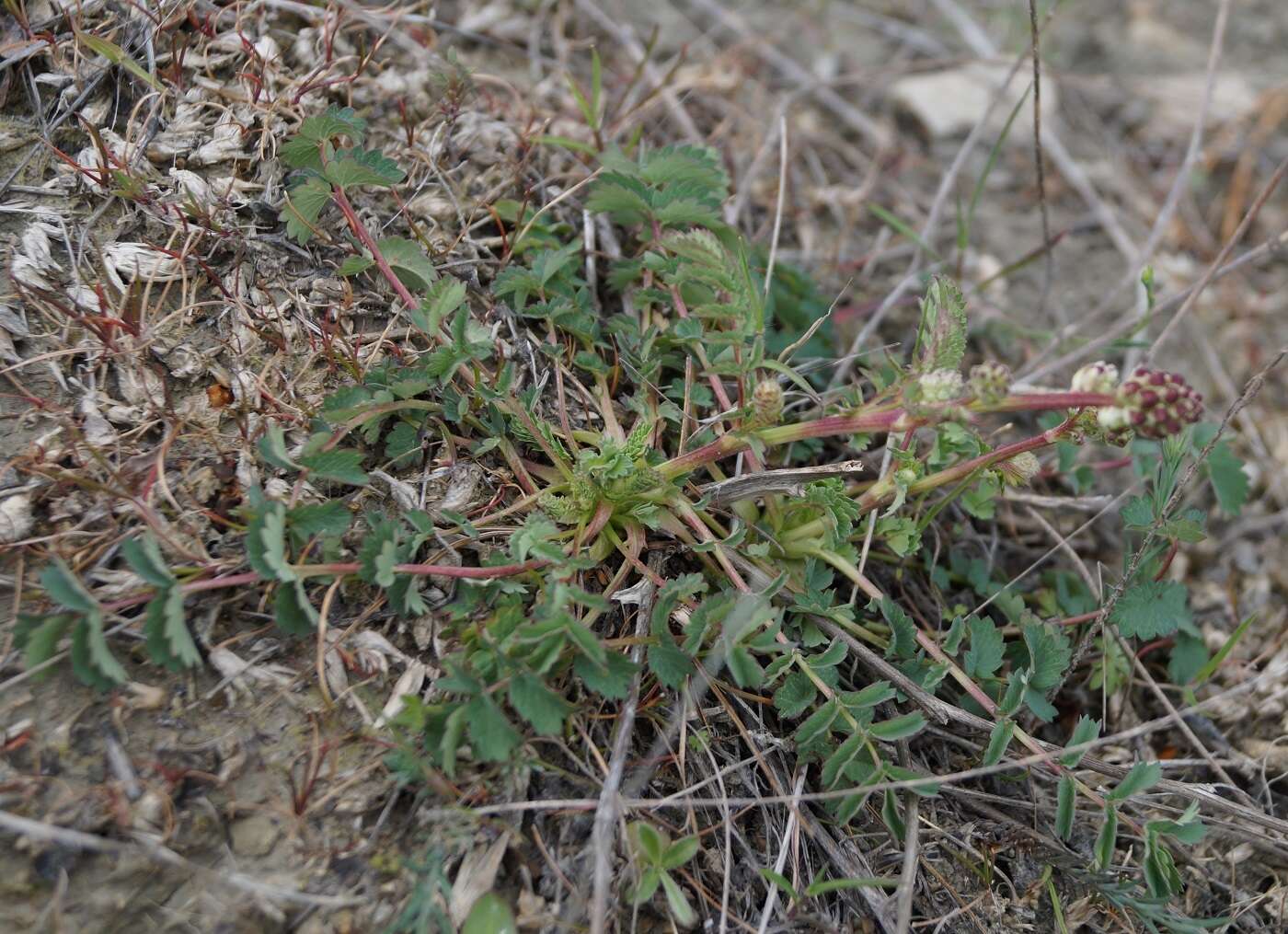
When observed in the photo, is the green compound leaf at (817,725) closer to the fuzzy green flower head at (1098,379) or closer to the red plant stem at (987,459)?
the red plant stem at (987,459)

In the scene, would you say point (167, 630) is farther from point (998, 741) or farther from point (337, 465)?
point (998, 741)

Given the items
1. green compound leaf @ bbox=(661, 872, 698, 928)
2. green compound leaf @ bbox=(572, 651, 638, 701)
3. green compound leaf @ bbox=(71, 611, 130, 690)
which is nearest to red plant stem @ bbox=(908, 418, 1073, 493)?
green compound leaf @ bbox=(572, 651, 638, 701)

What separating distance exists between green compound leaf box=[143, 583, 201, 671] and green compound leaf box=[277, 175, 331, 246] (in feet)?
3.10

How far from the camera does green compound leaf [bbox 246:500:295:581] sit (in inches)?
72.4

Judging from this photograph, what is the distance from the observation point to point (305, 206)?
7.43 feet

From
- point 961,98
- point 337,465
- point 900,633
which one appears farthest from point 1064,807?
point 961,98

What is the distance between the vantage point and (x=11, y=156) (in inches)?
91.1

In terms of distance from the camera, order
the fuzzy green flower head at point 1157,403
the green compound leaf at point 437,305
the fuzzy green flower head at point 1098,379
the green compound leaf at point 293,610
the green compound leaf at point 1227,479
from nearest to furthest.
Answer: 1. the fuzzy green flower head at point 1157,403
2. the fuzzy green flower head at point 1098,379
3. the green compound leaf at point 293,610
4. the green compound leaf at point 437,305
5. the green compound leaf at point 1227,479

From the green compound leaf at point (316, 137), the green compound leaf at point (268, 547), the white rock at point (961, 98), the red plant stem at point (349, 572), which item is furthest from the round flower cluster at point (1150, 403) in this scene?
the white rock at point (961, 98)

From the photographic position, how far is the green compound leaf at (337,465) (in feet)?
6.57

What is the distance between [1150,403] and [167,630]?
1.85 m

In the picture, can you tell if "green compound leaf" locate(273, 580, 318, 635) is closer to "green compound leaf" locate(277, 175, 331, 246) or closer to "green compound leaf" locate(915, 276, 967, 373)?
"green compound leaf" locate(277, 175, 331, 246)

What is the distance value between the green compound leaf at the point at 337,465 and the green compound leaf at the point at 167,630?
0.36 metres

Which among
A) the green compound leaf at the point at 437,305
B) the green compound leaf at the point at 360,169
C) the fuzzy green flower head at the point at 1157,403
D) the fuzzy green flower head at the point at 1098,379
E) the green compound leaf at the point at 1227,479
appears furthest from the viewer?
the green compound leaf at the point at 1227,479
